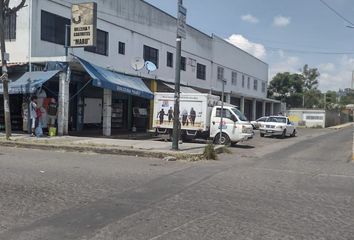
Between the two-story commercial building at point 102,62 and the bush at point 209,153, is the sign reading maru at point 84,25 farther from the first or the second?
the bush at point 209,153

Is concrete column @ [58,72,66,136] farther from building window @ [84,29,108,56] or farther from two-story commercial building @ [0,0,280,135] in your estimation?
building window @ [84,29,108,56]

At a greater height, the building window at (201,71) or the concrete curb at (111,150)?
the building window at (201,71)

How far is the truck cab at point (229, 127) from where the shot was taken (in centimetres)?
2273

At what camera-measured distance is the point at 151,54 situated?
3497 cm

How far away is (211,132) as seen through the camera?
2347 centimetres

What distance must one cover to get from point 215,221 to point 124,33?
2509 centimetres

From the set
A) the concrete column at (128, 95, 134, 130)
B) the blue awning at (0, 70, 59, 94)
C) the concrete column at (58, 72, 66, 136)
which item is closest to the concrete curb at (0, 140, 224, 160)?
the blue awning at (0, 70, 59, 94)

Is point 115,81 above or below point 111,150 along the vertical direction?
above

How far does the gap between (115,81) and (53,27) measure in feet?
15.2

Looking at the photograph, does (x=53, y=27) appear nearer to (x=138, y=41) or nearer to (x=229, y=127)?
(x=138, y=41)

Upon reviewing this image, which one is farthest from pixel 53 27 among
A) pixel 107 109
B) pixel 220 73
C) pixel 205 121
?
pixel 220 73

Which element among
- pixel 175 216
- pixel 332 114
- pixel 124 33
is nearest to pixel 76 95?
pixel 124 33

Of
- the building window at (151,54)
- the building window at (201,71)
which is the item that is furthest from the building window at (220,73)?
the building window at (151,54)

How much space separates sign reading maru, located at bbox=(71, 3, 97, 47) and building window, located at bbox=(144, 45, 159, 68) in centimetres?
1144
